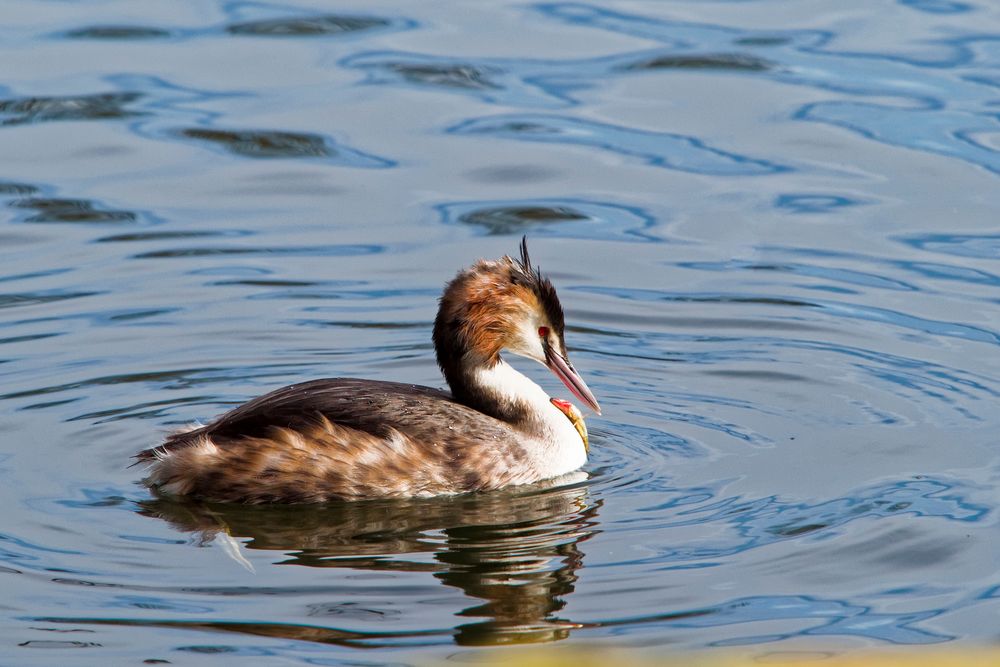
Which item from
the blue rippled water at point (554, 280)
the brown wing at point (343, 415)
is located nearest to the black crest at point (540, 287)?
the brown wing at point (343, 415)

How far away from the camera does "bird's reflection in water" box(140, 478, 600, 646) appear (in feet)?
→ 21.1

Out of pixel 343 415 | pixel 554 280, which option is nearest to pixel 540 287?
pixel 343 415

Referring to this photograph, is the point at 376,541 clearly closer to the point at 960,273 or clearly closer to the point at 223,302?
the point at 223,302

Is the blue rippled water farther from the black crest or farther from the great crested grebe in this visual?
the black crest

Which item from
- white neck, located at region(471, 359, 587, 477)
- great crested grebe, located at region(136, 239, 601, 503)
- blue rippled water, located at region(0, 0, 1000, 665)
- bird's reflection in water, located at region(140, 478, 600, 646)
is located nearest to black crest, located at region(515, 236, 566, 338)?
great crested grebe, located at region(136, 239, 601, 503)

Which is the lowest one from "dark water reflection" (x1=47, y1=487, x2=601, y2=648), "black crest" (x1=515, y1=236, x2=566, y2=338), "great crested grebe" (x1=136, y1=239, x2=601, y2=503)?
"dark water reflection" (x1=47, y1=487, x2=601, y2=648)

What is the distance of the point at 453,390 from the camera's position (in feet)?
27.2

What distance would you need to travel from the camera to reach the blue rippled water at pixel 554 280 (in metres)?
6.66

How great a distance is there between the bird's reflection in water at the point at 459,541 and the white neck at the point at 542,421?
179 mm

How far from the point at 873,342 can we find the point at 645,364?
4.25 ft

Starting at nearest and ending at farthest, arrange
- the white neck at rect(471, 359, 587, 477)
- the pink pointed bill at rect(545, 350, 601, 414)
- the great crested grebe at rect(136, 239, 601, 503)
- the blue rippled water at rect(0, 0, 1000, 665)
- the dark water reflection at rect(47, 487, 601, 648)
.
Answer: the dark water reflection at rect(47, 487, 601, 648), the blue rippled water at rect(0, 0, 1000, 665), the great crested grebe at rect(136, 239, 601, 503), the white neck at rect(471, 359, 587, 477), the pink pointed bill at rect(545, 350, 601, 414)

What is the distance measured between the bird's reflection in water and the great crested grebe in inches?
3.8

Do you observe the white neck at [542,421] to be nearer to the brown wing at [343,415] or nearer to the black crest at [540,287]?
the brown wing at [343,415]

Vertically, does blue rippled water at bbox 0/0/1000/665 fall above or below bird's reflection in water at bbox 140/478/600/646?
above
